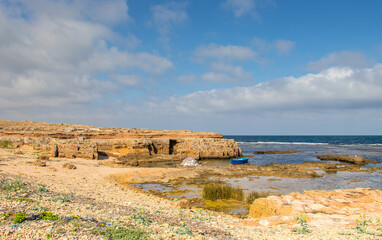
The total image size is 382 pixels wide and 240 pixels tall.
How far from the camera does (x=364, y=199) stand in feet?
34.5

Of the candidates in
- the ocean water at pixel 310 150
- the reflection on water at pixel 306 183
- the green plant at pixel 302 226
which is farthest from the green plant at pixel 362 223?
the ocean water at pixel 310 150

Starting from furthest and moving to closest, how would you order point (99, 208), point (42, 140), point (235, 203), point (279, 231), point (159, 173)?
point (42, 140), point (159, 173), point (235, 203), point (99, 208), point (279, 231)

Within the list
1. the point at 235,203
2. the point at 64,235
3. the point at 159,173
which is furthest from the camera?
the point at 159,173

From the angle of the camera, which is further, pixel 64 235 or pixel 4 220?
pixel 4 220

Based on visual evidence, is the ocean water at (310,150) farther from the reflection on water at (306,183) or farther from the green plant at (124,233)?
the green plant at (124,233)

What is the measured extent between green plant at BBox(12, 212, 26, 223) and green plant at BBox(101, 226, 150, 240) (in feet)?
6.22

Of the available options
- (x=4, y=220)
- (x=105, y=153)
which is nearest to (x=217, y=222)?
(x=4, y=220)

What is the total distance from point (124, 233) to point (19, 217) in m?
2.50

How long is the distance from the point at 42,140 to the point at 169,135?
A: 17.9m

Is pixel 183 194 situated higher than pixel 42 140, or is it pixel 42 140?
pixel 42 140

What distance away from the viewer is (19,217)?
608 centimetres

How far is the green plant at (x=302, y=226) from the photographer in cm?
690

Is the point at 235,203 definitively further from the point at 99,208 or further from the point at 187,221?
the point at 99,208

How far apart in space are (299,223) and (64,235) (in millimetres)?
6353
